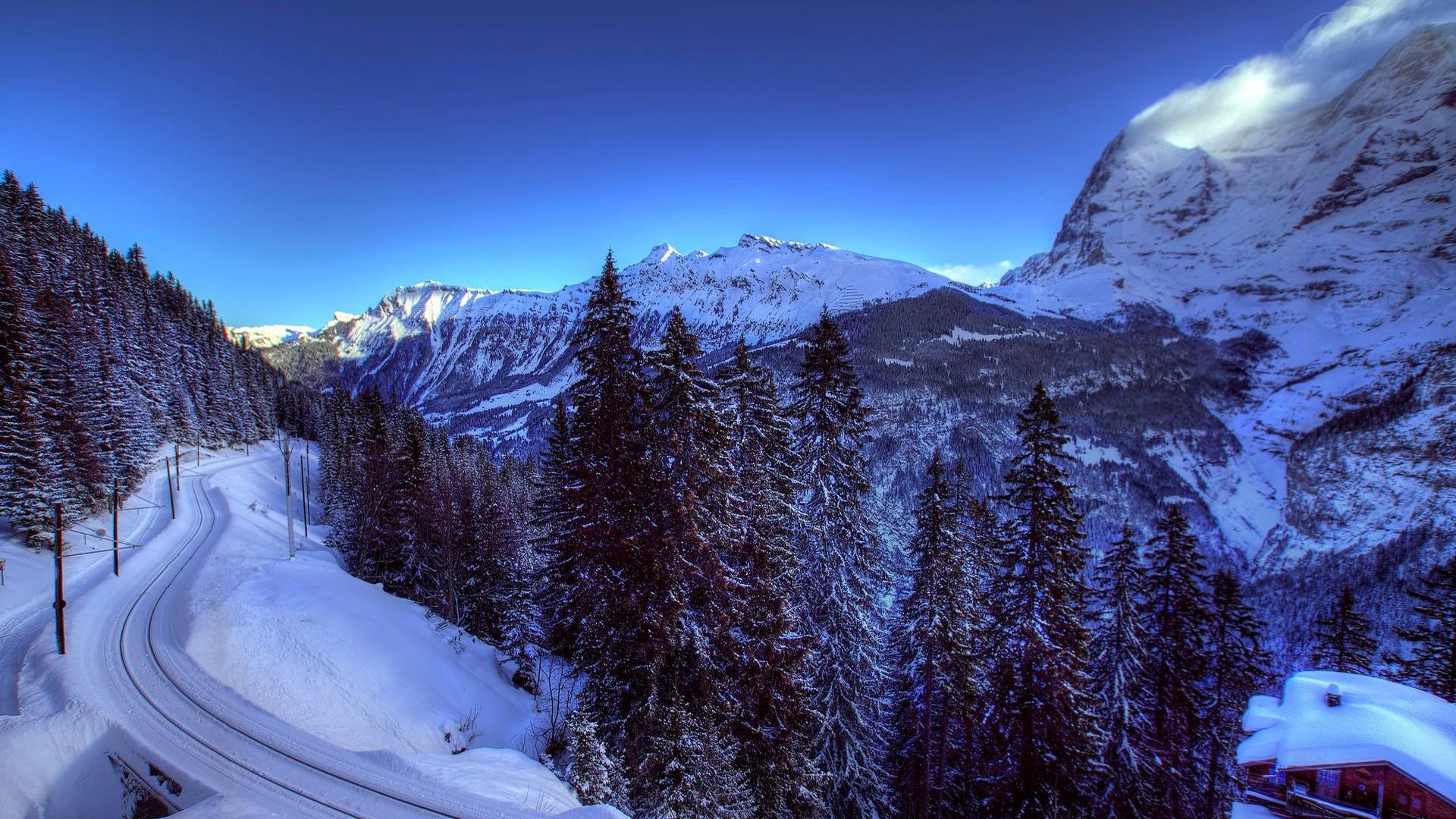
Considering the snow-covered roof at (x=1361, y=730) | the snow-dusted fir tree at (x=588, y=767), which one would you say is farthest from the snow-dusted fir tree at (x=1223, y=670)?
the snow-dusted fir tree at (x=588, y=767)

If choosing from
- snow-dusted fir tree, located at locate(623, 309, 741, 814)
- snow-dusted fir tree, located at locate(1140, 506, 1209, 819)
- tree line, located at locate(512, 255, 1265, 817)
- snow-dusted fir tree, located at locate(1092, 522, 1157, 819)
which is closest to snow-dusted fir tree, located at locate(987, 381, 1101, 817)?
tree line, located at locate(512, 255, 1265, 817)

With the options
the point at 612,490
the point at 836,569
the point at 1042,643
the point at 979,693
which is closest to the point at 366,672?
the point at 612,490

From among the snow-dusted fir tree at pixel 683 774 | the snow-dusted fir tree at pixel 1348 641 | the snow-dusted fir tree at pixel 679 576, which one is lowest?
the snow-dusted fir tree at pixel 1348 641

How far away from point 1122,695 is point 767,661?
1381cm

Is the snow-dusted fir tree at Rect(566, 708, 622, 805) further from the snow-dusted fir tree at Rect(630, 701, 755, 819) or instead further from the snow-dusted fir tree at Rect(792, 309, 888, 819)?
the snow-dusted fir tree at Rect(792, 309, 888, 819)

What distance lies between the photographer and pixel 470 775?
12.4 metres

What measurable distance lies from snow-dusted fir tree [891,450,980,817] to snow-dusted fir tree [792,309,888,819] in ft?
5.38

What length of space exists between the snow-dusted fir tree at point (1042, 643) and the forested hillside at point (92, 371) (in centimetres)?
3940

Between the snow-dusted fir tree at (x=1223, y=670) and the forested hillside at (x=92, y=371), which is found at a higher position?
the forested hillside at (x=92, y=371)

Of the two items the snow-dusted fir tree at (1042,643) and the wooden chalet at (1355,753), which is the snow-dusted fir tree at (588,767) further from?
the wooden chalet at (1355,753)

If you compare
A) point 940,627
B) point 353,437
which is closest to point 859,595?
point 940,627

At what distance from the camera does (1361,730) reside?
60.1 feet

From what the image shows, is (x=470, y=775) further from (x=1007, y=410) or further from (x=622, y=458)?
(x=1007, y=410)

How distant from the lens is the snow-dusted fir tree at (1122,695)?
19.5 meters
